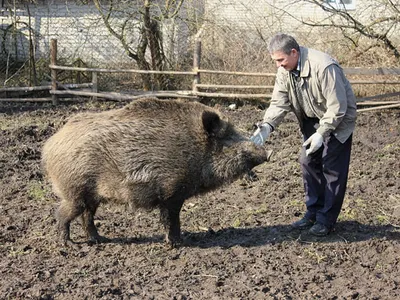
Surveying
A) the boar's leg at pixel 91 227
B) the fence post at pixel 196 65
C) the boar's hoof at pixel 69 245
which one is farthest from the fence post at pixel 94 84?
the boar's hoof at pixel 69 245

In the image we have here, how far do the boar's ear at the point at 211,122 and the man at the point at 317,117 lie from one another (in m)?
0.46

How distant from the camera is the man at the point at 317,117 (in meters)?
5.07

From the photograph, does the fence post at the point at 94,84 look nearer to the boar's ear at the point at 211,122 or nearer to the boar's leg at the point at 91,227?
the boar's leg at the point at 91,227

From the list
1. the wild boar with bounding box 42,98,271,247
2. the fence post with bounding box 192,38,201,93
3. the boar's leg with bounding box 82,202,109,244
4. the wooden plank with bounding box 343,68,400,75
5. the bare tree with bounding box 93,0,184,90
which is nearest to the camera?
the wild boar with bounding box 42,98,271,247

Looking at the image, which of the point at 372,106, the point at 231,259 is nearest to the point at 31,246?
the point at 231,259

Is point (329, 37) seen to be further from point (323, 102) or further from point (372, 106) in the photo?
point (323, 102)

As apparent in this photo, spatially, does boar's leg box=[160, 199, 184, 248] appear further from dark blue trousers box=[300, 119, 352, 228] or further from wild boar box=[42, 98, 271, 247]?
dark blue trousers box=[300, 119, 352, 228]

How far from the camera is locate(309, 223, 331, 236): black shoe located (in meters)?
5.59

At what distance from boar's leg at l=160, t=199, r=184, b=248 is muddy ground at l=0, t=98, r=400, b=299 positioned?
0.11m

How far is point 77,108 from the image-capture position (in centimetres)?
1281

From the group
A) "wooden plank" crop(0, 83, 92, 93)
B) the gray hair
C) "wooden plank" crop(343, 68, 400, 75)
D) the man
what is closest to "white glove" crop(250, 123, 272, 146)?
the man

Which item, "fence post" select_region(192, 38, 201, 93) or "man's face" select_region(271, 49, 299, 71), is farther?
"fence post" select_region(192, 38, 201, 93)

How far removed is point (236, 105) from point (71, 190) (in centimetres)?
849

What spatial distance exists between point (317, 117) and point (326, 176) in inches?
22.8
